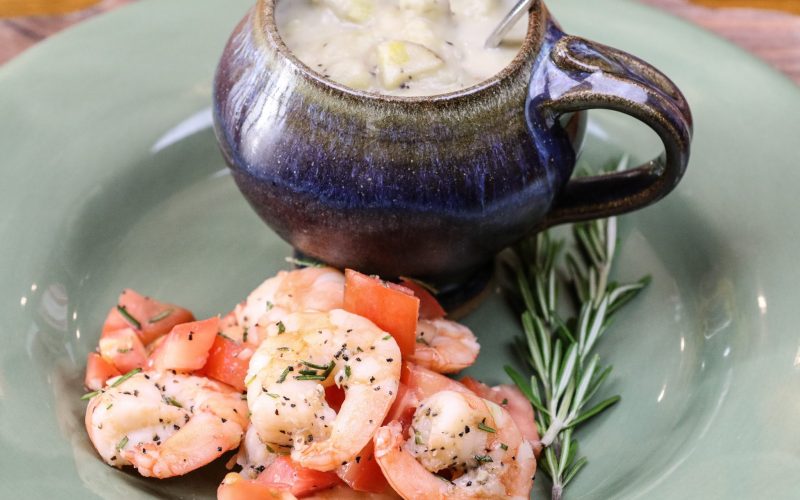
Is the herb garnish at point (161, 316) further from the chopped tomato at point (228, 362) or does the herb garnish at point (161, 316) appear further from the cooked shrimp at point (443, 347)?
the cooked shrimp at point (443, 347)

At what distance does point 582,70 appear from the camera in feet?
4.71

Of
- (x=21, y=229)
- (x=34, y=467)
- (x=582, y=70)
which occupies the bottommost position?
(x=34, y=467)

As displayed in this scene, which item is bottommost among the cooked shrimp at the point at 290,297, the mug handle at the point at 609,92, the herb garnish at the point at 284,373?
the cooked shrimp at the point at 290,297

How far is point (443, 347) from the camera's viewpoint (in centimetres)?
153

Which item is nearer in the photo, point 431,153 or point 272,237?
point 431,153

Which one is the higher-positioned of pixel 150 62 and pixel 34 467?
pixel 150 62

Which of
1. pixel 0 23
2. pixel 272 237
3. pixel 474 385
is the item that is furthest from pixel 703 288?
pixel 0 23

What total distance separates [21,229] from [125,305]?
0.28 meters

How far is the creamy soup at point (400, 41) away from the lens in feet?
4.73

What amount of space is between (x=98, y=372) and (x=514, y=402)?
0.71 m

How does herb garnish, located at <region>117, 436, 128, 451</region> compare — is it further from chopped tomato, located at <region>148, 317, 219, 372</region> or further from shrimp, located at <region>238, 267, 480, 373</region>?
shrimp, located at <region>238, 267, 480, 373</region>

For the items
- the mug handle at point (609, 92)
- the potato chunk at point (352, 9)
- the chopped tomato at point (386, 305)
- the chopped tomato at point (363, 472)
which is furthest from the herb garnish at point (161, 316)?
the mug handle at point (609, 92)

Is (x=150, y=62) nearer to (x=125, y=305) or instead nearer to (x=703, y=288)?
(x=125, y=305)

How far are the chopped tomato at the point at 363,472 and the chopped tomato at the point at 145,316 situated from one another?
0.48 metres
